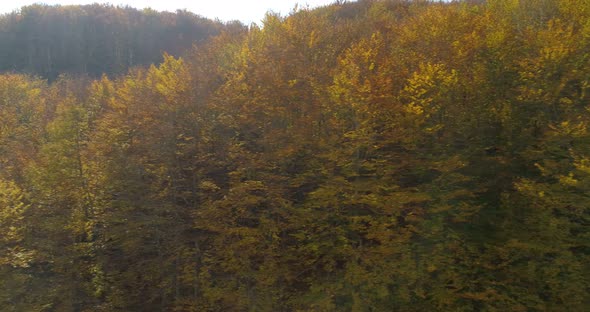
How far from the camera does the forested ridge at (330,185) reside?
13.2 meters

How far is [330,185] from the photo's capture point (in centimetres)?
1408

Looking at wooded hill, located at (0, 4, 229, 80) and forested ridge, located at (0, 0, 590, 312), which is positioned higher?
wooded hill, located at (0, 4, 229, 80)

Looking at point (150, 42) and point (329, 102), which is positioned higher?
point (150, 42)

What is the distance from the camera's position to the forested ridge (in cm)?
1321

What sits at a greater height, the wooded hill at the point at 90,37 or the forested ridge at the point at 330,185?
the wooded hill at the point at 90,37

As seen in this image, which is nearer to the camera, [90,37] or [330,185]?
[330,185]

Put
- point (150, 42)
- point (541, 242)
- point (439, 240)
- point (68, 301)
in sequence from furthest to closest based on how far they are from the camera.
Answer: point (150, 42)
point (68, 301)
point (439, 240)
point (541, 242)

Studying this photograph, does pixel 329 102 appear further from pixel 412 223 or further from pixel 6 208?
pixel 6 208

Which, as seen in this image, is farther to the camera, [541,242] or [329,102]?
[329,102]

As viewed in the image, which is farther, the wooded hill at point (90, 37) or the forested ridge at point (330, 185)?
the wooded hill at point (90, 37)

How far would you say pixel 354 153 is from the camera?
1444 centimetres

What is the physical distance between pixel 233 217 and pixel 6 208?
6.82 metres

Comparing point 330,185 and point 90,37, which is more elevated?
point 90,37

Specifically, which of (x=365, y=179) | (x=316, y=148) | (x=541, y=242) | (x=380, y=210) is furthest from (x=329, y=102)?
(x=541, y=242)
